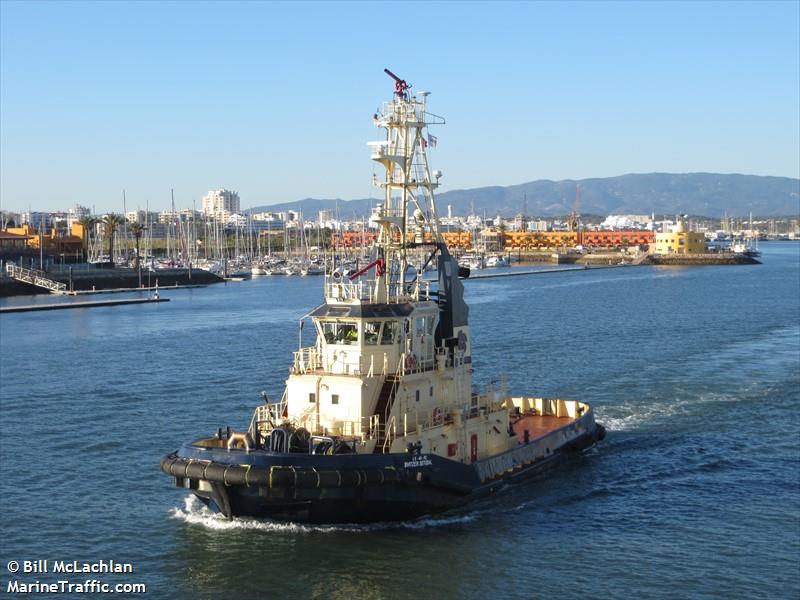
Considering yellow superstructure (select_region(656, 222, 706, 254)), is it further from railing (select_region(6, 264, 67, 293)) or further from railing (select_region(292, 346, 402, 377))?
railing (select_region(292, 346, 402, 377))

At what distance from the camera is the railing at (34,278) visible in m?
98.7

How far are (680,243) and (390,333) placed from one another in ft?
511

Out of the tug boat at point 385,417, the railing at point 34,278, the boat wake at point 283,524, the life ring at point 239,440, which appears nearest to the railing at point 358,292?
the tug boat at point 385,417

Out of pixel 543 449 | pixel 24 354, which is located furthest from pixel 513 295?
pixel 543 449

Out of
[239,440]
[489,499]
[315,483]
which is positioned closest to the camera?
[315,483]

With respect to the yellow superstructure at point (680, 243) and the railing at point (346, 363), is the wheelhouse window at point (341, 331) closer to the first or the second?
the railing at point (346, 363)

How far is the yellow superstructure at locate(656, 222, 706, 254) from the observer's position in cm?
17012

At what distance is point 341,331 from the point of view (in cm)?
2366

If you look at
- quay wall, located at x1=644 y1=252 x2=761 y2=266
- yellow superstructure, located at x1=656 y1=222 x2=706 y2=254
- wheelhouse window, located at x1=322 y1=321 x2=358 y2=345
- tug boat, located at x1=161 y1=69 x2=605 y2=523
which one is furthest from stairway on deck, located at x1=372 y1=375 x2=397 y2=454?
yellow superstructure, located at x1=656 y1=222 x2=706 y2=254

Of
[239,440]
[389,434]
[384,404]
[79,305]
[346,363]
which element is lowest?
[79,305]

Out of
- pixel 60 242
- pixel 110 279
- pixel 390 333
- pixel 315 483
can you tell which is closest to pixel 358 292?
pixel 390 333

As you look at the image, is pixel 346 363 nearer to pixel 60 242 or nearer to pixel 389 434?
pixel 389 434

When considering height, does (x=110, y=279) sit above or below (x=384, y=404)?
below

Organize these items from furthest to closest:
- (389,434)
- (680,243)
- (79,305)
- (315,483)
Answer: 1. (680,243)
2. (79,305)
3. (389,434)
4. (315,483)
